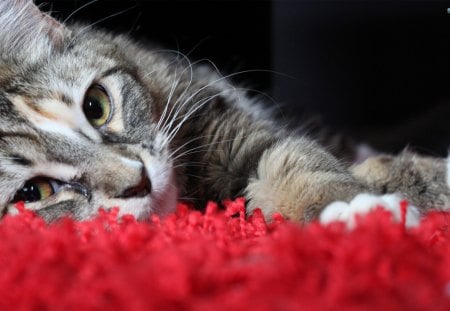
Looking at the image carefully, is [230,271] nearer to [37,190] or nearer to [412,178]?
[37,190]

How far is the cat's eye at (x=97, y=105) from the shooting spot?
0.89m

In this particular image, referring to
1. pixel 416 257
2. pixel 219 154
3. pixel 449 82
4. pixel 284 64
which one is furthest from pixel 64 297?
pixel 284 64

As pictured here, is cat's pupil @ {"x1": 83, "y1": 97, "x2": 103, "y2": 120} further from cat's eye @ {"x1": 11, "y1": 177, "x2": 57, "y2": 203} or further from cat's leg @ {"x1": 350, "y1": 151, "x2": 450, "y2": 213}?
cat's leg @ {"x1": 350, "y1": 151, "x2": 450, "y2": 213}

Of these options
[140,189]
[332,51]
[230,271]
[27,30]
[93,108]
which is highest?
[332,51]

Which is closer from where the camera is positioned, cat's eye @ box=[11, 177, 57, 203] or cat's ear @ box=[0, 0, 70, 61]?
cat's eye @ box=[11, 177, 57, 203]

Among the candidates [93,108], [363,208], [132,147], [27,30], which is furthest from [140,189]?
[27,30]

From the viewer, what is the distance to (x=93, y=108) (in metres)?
0.90

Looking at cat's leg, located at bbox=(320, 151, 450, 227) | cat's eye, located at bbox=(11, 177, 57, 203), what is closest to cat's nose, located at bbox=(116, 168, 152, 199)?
cat's eye, located at bbox=(11, 177, 57, 203)

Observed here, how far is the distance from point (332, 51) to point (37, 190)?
1.11 m

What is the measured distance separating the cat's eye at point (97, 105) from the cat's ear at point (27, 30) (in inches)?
4.9

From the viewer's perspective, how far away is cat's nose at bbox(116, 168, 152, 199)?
0.77 metres

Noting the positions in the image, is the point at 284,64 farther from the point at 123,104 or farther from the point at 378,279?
the point at 378,279

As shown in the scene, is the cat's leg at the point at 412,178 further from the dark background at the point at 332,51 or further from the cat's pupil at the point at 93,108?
the cat's pupil at the point at 93,108

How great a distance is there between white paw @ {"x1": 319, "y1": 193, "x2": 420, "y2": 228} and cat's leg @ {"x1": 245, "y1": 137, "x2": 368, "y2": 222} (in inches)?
1.2
